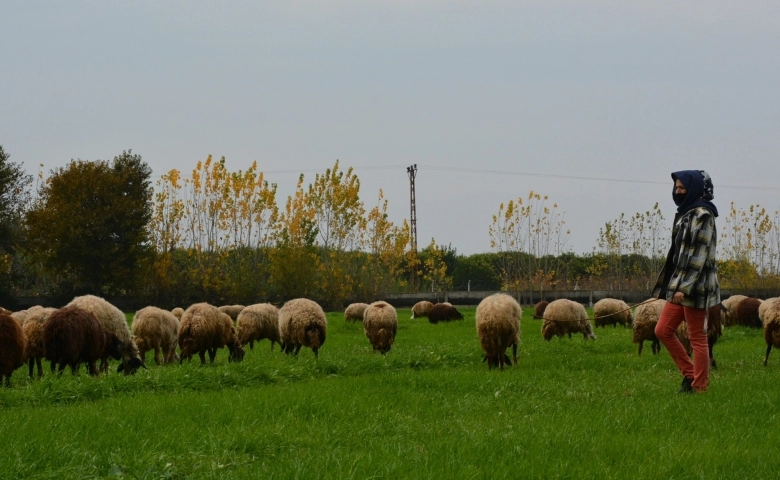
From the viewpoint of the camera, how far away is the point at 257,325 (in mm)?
18656

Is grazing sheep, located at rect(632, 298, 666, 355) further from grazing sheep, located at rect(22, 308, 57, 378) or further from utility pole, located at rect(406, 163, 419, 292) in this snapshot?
utility pole, located at rect(406, 163, 419, 292)

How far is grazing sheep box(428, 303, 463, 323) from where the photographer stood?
32906 mm

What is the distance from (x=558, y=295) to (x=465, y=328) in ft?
62.5

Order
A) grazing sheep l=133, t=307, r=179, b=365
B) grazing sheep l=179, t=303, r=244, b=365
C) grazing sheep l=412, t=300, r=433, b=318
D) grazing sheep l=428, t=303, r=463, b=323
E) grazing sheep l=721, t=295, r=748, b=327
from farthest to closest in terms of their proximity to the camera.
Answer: grazing sheep l=412, t=300, r=433, b=318
grazing sheep l=428, t=303, r=463, b=323
grazing sheep l=721, t=295, r=748, b=327
grazing sheep l=133, t=307, r=179, b=365
grazing sheep l=179, t=303, r=244, b=365

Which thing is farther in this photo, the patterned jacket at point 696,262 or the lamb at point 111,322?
the lamb at point 111,322

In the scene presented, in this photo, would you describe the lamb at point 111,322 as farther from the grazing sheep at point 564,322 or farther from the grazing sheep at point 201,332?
the grazing sheep at point 564,322

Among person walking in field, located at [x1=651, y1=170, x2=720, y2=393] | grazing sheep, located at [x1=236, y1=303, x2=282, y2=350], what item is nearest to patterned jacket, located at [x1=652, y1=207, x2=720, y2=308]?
person walking in field, located at [x1=651, y1=170, x2=720, y2=393]

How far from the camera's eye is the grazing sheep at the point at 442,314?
32906mm

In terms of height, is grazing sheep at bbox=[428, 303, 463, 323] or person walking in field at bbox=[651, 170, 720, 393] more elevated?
person walking in field at bbox=[651, 170, 720, 393]

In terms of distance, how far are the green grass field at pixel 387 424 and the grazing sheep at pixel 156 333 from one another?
10.1 ft

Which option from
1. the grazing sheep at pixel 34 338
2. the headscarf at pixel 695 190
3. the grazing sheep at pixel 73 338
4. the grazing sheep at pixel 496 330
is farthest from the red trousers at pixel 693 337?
the grazing sheep at pixel 34 338

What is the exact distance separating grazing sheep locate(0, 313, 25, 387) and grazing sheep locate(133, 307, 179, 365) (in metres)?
3.76

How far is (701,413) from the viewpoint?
7758 mm

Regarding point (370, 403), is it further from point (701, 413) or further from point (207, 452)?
point (701, 413)
